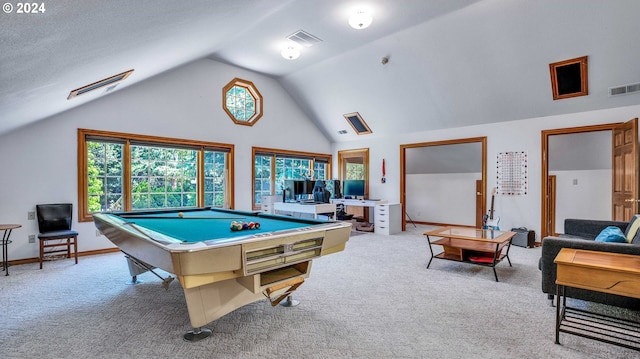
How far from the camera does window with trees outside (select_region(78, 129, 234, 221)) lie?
4805 mm

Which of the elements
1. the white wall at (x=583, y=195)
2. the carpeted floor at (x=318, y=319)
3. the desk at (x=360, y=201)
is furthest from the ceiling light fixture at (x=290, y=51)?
the white wall at (x=583, y=195)

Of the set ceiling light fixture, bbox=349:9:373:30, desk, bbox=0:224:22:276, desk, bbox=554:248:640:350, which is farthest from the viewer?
ceiling light fixture, bbox=349:9:373:30

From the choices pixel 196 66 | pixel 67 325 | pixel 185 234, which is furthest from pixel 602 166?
pixel 67 325

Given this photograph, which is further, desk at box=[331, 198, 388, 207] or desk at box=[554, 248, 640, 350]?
desk at box=[331, 198, 388, 207]

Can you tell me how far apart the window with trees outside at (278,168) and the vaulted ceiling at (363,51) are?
1208 mm

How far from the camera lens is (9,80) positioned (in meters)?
2.14

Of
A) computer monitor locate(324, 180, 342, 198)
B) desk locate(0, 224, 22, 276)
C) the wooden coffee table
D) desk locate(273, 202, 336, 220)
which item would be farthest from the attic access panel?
desk locate(0, 224, 22, 276)

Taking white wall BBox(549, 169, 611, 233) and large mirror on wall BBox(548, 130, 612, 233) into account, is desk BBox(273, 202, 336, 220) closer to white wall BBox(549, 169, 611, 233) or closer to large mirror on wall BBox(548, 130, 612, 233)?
large mirror on wall BBox(548, 130, 612, 233)

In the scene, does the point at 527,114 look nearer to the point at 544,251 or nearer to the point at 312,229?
the point at 544,251

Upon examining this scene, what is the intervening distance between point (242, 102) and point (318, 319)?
5.13m

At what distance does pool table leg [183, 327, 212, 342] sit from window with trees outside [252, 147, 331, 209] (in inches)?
173

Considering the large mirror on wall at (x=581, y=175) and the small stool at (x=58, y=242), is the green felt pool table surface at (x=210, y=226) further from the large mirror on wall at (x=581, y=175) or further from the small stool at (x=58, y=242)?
the large mirror on wall at (x=581, y=175)

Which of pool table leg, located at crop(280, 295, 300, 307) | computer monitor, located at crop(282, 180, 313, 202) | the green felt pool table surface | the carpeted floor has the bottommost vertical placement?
the carpeted floor

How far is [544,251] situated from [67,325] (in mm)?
3862
